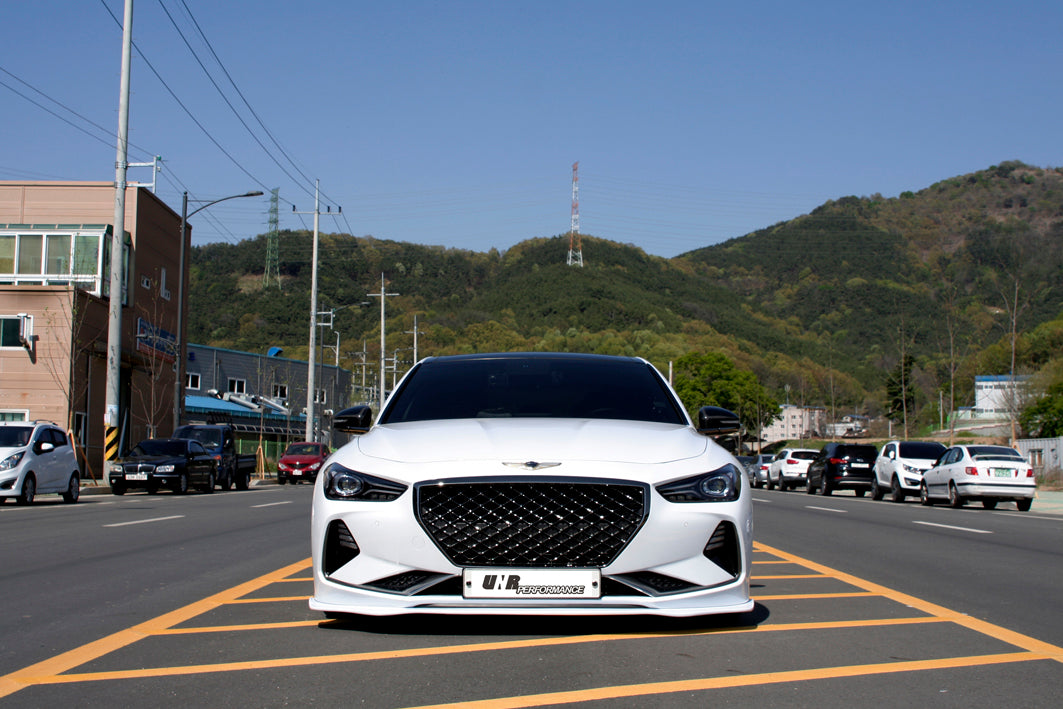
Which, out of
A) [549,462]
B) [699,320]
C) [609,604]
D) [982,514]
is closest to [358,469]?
[549,462]

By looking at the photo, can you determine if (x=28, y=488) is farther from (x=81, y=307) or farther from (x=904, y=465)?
(x=904, y=465)

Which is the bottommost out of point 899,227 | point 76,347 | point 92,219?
point 76,347

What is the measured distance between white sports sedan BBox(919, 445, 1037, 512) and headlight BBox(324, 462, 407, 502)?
68.0 ft

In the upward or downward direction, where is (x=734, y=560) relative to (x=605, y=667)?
upward

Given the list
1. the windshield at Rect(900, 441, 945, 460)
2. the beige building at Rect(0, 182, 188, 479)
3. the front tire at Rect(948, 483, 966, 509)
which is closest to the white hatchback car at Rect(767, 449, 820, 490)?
the windshield at Rect(900, 441, 945, 460)

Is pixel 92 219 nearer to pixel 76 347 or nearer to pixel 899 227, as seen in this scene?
pixel 76 347

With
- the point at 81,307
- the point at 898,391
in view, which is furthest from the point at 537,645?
the point at 898,391

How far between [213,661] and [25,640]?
137 centimetres

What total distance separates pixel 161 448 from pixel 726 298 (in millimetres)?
112284

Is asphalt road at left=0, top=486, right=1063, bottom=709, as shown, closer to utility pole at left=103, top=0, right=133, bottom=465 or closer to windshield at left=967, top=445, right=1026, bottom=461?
windshield at left=967, top=445, right=1026, bottom=461

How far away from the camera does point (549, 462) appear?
17.6 ft

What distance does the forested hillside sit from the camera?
288 ft

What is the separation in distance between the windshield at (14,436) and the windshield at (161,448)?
6.68 meters

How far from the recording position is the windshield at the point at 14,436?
20.2 m
